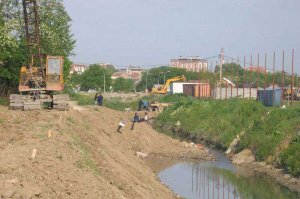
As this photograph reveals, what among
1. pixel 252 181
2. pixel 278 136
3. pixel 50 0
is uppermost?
pixel 50 0

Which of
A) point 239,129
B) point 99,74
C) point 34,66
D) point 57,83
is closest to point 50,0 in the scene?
point 34,66

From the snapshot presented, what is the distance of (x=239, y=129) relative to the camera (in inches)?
1524

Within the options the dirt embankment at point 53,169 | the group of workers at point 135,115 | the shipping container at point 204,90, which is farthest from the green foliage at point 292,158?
the shipping container at point 204,90

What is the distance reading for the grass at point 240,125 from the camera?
3072 cm

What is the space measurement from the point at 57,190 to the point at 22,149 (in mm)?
3685

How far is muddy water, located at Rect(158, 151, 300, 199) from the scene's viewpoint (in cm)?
2420

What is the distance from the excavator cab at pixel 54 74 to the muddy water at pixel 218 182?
29.7 ft

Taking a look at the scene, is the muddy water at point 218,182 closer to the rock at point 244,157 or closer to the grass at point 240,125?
the rock at point 244,157

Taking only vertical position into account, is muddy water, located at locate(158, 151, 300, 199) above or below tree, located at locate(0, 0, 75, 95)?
below

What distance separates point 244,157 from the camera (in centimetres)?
3266

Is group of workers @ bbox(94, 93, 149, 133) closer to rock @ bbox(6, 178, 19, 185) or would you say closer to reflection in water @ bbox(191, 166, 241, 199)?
reflection in water @ bbox(191, 166, 241, 199)

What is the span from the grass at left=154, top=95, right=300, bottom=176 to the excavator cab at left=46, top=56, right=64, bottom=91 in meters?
13.1

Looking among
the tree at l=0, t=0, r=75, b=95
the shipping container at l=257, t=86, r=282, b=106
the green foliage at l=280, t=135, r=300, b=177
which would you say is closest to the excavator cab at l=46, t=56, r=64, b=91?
the tree at l=0, t=0, r=75, b=95

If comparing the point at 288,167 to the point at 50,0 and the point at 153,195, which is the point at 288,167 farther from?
the point at 50,0
